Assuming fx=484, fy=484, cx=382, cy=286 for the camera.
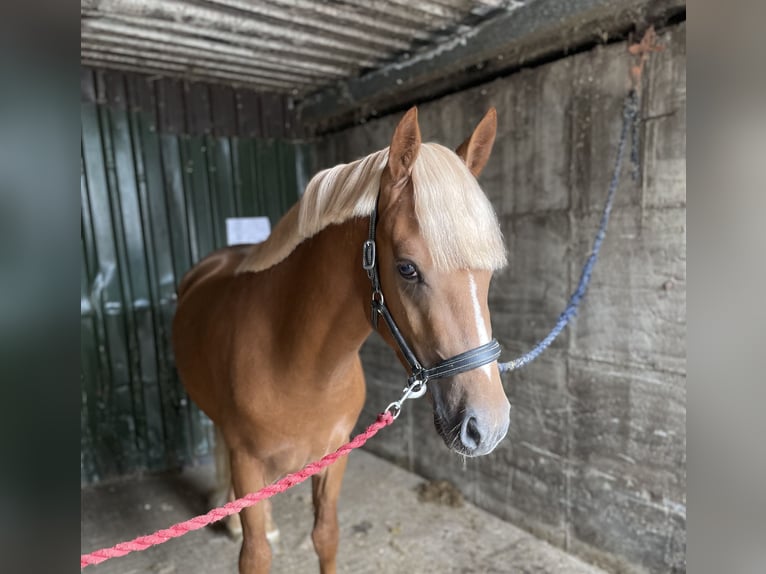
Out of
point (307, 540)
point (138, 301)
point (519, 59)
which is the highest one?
point (519, 59)

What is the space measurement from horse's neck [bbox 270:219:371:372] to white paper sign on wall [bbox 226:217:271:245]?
2272 millimetres

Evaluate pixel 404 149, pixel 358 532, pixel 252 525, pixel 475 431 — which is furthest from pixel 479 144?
pixel 358 532

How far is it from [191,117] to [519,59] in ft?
7.80

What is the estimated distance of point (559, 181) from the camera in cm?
238

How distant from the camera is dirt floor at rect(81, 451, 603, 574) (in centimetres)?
246

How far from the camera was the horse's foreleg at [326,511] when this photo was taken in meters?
2.01

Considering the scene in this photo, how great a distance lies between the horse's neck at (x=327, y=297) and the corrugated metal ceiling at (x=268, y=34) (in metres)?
1.43

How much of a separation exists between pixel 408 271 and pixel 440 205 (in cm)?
18

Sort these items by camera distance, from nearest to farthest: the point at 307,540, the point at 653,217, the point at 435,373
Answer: the point at 435,373 → the point at 653,217 → the point at 307,540
